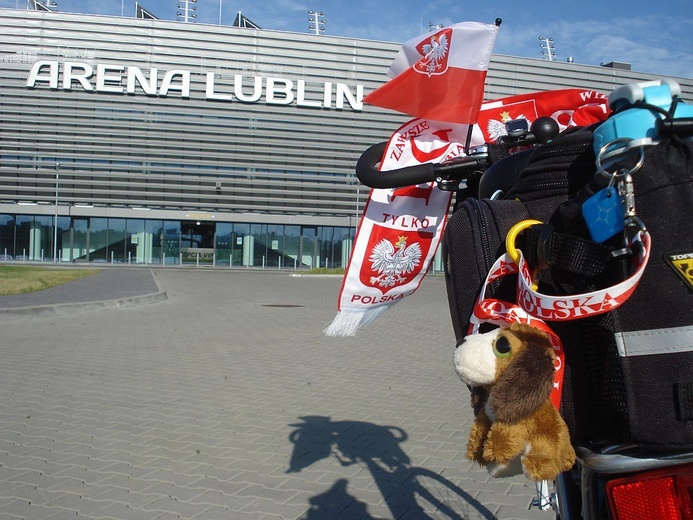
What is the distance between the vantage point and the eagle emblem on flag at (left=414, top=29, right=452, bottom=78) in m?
1.90

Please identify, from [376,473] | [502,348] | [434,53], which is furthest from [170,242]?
[502,348]

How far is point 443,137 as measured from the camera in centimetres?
205

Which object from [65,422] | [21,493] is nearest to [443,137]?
[21,493]

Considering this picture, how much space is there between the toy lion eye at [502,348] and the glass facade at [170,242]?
136ft

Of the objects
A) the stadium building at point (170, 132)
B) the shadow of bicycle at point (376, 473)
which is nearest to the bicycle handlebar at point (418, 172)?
the shadow of bicycle at point (376, 473)

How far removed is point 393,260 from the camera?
2.01 metres

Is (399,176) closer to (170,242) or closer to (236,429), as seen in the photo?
(236,429)

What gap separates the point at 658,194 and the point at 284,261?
43.2m

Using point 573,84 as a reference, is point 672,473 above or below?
below

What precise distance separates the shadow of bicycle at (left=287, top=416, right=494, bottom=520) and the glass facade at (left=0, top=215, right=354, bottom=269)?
37.4m

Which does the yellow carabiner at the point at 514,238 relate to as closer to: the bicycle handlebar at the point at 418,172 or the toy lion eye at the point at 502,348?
the toy lion eye at the point at 502,348

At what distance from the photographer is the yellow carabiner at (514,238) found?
1.24 metres

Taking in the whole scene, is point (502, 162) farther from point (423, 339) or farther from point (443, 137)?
point (423, 339)

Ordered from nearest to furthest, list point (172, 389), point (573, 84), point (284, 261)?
1. point (172, 389)
2. point (573, 84)
3. point (284, 261)
